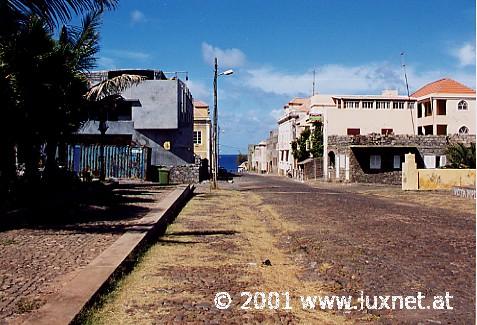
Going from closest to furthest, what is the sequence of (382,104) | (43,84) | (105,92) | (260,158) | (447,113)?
(43,84)
(105,92)
(382,104)
(447,113)
(260,158)

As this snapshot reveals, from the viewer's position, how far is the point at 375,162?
44594 mm

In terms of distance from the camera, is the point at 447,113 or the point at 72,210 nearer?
the point at 72,210

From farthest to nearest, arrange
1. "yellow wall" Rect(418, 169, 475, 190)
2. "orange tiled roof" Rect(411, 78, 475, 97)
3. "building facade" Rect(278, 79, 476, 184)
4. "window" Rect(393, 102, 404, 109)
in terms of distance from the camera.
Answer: "orange tiled roof" Rect(411, 78, 475, 97), "window" Rect(393, 102, 404, 109), "building facade" Rect(278, 79, 476, 184), "yellow wall" Rect(418, 169, 475, 190)

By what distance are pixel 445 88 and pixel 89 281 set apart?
2151 inches

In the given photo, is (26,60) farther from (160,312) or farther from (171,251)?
(160,312)

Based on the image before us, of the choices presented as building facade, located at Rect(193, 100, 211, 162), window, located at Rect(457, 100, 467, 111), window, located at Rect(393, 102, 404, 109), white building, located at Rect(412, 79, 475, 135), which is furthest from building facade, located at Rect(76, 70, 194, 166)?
building facade, located at Rect(193, 100, 211, 162)

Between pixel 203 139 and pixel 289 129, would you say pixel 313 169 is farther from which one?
pixel 289 129

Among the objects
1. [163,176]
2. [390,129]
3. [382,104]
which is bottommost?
[163,176]

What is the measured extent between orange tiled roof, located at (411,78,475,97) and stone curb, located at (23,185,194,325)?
49.7 m

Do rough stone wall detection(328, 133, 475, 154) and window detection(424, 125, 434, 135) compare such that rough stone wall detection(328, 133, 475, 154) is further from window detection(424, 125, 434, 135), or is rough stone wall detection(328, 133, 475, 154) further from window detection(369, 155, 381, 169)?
window detection(424, 125, 434, 135)

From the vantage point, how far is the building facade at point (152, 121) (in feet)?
124

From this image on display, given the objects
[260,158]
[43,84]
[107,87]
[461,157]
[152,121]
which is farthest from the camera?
[260,158]

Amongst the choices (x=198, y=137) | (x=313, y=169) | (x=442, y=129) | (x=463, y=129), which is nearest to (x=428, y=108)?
(x=442, y=129)

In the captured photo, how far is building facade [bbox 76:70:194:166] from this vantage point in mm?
37938
